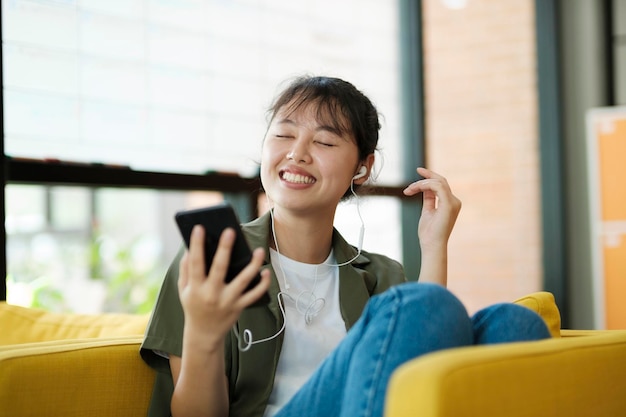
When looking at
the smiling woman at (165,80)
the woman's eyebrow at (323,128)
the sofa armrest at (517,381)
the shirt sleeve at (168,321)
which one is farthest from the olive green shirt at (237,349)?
the smiling woman at (165,80)

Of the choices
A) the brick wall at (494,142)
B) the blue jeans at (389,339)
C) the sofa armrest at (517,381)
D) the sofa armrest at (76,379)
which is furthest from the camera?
the brick wall at (494,142)

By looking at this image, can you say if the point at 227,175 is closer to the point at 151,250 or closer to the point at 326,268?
the point at 326,268

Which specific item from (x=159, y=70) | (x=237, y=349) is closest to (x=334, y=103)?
(x=237, y=349)

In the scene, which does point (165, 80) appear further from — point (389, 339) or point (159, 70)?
point (389, 339)

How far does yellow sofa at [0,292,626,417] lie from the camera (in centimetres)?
96

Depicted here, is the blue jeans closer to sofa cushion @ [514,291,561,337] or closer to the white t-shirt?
the white t-shirt

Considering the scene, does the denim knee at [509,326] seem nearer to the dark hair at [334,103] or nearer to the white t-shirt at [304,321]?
the white t-shirt at [304,321]

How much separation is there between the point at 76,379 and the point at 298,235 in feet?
1.76

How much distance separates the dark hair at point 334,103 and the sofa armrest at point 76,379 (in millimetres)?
592

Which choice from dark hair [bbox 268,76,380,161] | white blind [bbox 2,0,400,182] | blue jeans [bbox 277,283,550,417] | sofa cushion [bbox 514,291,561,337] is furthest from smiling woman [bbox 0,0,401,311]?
blue jeans [bbox 277,283,550,417]

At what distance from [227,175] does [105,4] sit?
2.48 ft

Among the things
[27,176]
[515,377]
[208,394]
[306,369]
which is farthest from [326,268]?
[27,176]

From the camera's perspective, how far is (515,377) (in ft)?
3.47

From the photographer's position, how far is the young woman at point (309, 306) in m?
1.15
